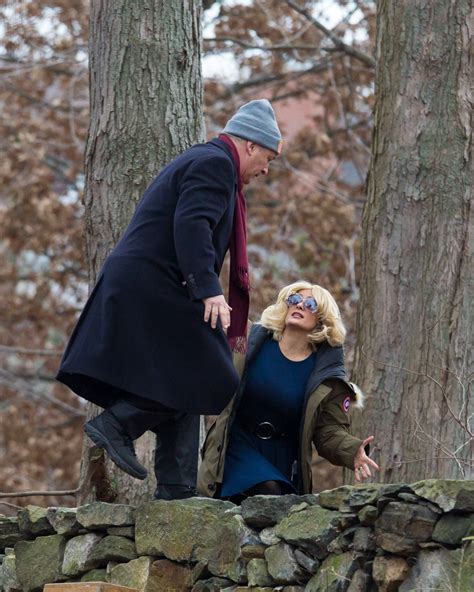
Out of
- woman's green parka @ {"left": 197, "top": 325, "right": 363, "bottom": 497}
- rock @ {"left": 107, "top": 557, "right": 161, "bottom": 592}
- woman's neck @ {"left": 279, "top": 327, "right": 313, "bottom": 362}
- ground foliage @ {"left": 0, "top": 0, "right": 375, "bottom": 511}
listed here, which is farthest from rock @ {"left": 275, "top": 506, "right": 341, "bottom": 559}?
ground foliage @ {"left": 0, "top": 0, "right": 375, "bottom": 511}

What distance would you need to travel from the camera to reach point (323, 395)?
19.0ft

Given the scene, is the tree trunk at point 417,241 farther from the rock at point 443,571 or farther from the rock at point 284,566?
the rock at point 443,571

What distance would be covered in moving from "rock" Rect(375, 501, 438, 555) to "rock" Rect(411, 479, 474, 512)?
0.17ft

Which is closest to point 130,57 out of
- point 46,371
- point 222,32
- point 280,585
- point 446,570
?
point 280,585

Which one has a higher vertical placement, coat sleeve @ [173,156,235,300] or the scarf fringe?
coat sleeve @ [173,156,235,300]

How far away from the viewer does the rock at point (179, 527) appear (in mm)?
5367

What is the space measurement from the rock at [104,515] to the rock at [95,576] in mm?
182

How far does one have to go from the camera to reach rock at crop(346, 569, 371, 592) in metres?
4.56

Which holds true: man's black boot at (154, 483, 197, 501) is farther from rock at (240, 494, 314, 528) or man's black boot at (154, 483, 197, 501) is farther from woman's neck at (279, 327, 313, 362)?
woman's neck at (279, 327, 313, 362)

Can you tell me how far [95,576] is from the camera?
5.68 meters

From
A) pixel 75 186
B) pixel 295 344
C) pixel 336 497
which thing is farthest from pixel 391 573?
pixel 75 186

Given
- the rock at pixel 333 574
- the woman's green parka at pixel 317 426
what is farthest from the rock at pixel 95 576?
the rock at pixel 333 574

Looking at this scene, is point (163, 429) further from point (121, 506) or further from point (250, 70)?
point (250, 70)

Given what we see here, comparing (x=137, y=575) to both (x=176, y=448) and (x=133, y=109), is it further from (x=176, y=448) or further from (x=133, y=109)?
(x=133, y=109)
